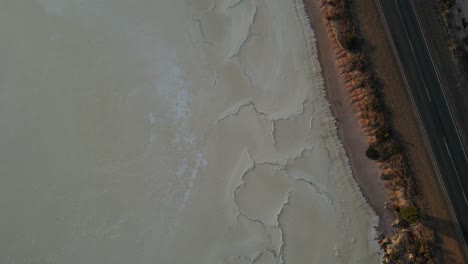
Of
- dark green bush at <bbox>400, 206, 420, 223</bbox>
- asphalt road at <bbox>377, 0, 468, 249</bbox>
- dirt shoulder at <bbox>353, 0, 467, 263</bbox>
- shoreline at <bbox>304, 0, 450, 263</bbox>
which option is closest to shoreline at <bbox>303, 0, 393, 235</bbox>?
shoreline at <bbox>304, 0, 450, 263</bbox>

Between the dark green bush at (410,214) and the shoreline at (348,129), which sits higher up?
the shoreline at (348,129)

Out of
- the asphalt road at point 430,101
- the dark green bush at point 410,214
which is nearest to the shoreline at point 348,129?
the dark green bush at point 410,214

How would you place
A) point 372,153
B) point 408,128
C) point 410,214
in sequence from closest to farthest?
1. point 410,214
2. point 372,153
3. point 408,128

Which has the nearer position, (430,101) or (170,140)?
(430,101)

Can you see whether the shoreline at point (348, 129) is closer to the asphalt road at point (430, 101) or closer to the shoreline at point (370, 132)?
the shoreline at point (370, 132)

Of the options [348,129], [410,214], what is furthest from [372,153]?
[410,214]

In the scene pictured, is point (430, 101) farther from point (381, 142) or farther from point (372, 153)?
point (372, 153)

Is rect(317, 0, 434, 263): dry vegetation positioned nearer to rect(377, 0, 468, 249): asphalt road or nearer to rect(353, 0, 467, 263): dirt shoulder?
rect(353, 0, 467, 263): dirt shoulder
